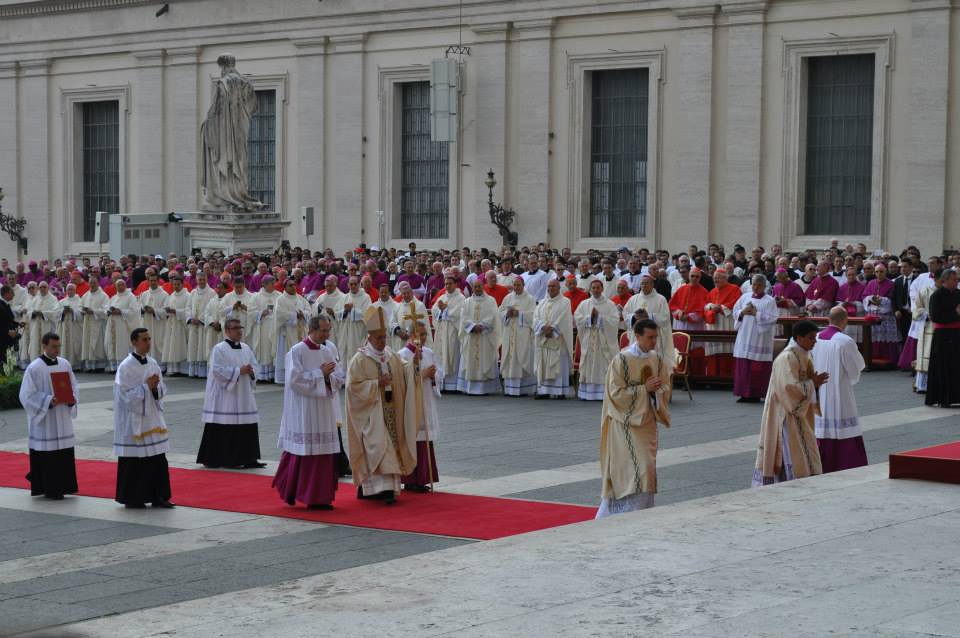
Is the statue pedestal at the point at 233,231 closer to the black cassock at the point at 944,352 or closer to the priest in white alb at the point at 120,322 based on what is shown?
the priest in white alb at the point at 120,322

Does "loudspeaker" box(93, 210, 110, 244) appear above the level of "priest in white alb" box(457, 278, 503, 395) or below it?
above

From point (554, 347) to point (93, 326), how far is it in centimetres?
→ 909

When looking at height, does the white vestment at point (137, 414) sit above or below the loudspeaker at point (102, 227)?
below

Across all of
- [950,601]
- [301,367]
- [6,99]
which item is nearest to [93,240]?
[6,99]

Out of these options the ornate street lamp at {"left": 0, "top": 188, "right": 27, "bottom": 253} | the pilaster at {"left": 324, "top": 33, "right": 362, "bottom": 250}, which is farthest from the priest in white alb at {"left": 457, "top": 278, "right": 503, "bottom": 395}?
the ornate street lamp at {"left": 0, "top": 188, "right": 27, "bottom": 253}

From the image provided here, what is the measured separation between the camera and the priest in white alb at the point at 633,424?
1147 centimetres

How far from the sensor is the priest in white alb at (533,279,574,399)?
21.2 metres

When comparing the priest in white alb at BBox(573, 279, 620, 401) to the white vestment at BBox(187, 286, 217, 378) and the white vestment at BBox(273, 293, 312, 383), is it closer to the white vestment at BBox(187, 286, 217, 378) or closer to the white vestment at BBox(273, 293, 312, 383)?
the white vestment at BBox(273, 293, 312, 383)

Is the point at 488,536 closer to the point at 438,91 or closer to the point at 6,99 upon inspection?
the point at 438,91

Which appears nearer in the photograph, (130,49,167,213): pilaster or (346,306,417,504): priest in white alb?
(346,306,417,504): priest in white alb

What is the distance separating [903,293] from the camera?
2244 cm

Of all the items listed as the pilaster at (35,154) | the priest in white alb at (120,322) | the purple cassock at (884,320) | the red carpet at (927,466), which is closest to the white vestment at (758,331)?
the purple cassock at (884,320)

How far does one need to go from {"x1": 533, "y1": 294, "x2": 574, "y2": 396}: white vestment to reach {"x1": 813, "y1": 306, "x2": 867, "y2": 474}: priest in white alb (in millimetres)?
7795

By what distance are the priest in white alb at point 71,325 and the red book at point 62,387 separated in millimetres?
12329
